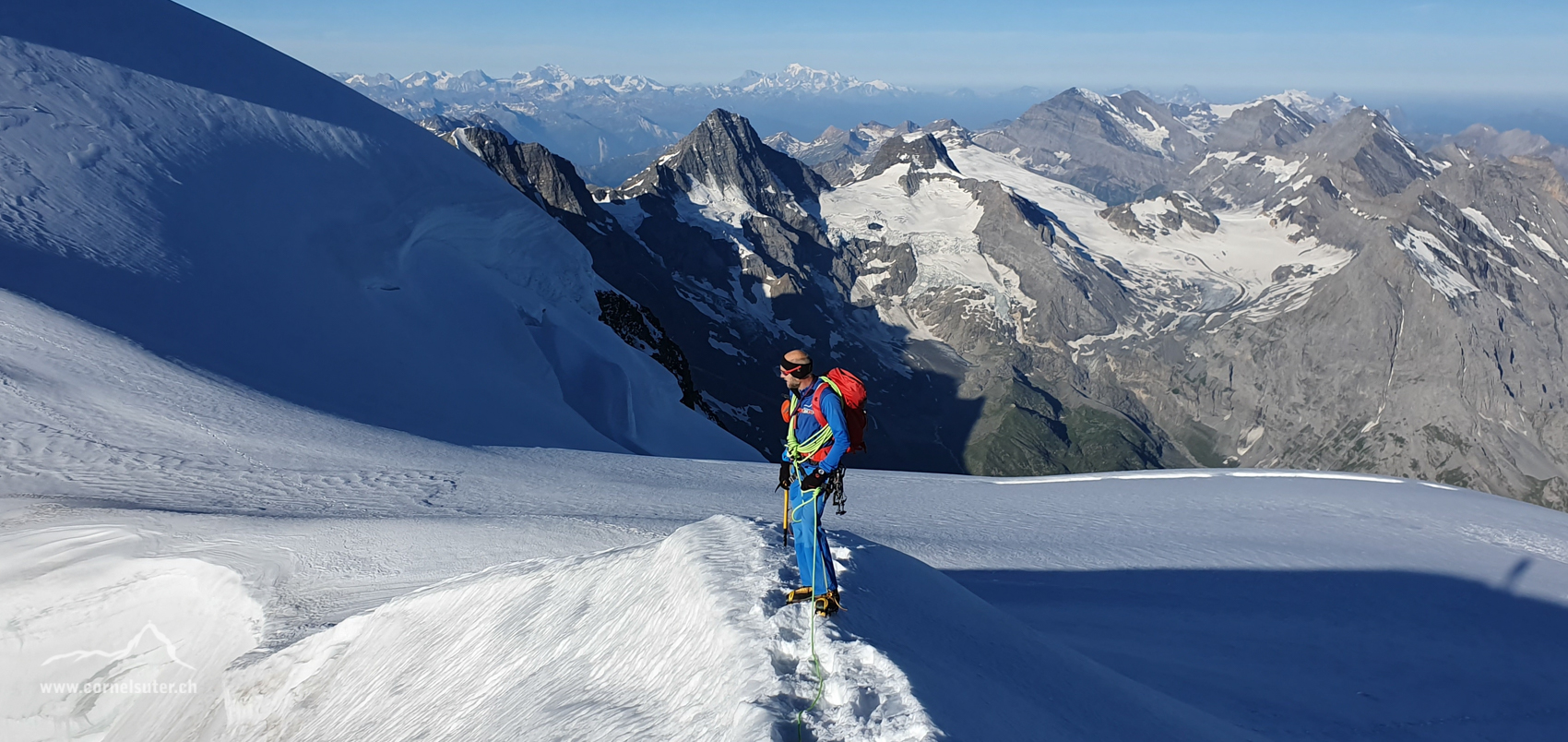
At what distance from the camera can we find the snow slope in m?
24.8

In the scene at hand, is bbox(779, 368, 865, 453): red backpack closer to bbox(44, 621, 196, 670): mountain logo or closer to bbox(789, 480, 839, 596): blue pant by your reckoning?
bbox(789, 480, 839, 596): blue pant

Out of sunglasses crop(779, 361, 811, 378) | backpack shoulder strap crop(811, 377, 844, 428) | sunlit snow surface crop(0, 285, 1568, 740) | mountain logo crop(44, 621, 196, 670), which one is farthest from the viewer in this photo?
mountain logo crop(44, 621, 196, 670)

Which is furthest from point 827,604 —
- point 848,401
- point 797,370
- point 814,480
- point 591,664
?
point 591,664

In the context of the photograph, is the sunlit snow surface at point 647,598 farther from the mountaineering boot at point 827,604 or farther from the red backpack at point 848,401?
the red backpack at point 848,401

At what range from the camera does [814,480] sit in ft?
25.7

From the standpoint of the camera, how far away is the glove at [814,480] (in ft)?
25.8

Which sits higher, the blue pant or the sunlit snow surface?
the blue pant

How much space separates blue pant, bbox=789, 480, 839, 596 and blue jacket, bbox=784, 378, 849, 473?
0.36 meters

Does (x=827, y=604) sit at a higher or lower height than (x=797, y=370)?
lower

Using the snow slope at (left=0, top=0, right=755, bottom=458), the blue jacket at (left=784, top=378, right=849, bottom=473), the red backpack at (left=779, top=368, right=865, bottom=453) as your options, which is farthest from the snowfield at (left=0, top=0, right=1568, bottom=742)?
the red backpack at (left=779, top=368, right=865, bottom=453)

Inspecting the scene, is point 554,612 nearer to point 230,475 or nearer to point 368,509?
point 368,509

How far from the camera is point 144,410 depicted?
A: 1811cm

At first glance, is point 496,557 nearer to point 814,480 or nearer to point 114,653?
point 114,653

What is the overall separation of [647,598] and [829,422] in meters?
2.82
